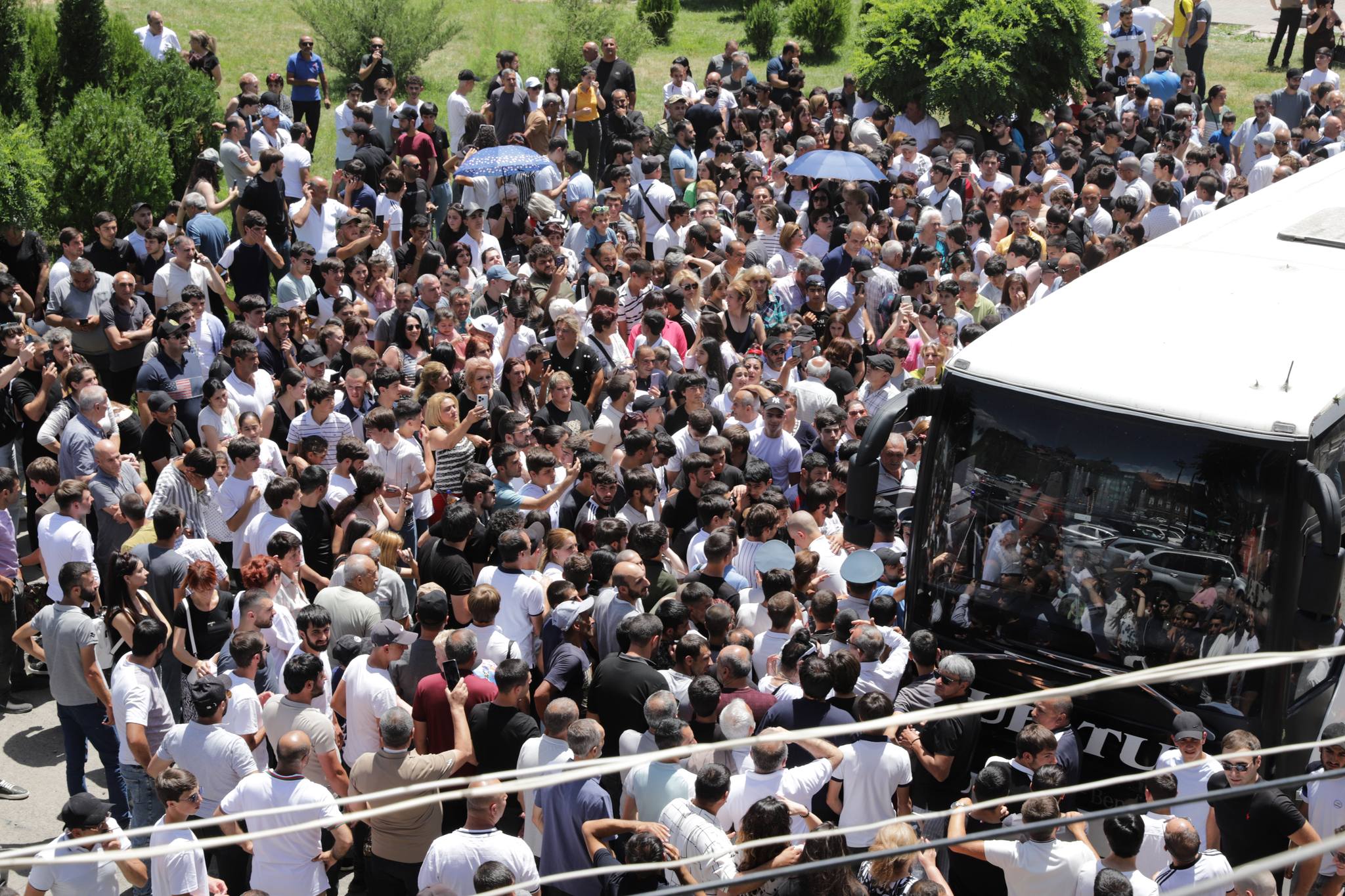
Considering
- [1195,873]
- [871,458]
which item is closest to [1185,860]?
[1195,873]

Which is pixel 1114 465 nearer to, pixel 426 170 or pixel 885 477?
pixel 885 477

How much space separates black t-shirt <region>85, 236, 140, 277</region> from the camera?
1354 cm

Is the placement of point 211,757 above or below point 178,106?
below

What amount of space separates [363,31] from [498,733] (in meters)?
19.4

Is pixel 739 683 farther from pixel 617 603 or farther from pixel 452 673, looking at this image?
pixel 452 673

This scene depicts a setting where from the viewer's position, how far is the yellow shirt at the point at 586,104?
19609mm

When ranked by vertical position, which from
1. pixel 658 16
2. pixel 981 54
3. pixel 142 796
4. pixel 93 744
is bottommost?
pixel 93 744

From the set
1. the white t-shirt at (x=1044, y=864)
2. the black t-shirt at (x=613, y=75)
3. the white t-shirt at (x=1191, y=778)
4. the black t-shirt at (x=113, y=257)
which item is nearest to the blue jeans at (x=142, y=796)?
the white t-shirt at (x=1044, y=864)

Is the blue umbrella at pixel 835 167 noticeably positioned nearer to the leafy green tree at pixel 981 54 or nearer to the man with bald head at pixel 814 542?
the leafy green tree at pixel 981 54

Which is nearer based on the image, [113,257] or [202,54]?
[113,257]

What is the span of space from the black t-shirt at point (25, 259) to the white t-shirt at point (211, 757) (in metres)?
7.45

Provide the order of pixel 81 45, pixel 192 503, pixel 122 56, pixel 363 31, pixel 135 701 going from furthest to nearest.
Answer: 1. pixel 363 31
2. pixel 122 56
3. pixel 81 45
4. pixel 192 503
5. pixel 135 701

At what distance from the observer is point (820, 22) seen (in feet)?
98.1

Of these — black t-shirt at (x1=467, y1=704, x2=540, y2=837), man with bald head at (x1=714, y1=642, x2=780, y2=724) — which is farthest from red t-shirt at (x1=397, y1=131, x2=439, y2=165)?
man with bald head at (x1=714, y1=642, x2=780, y2=724)
